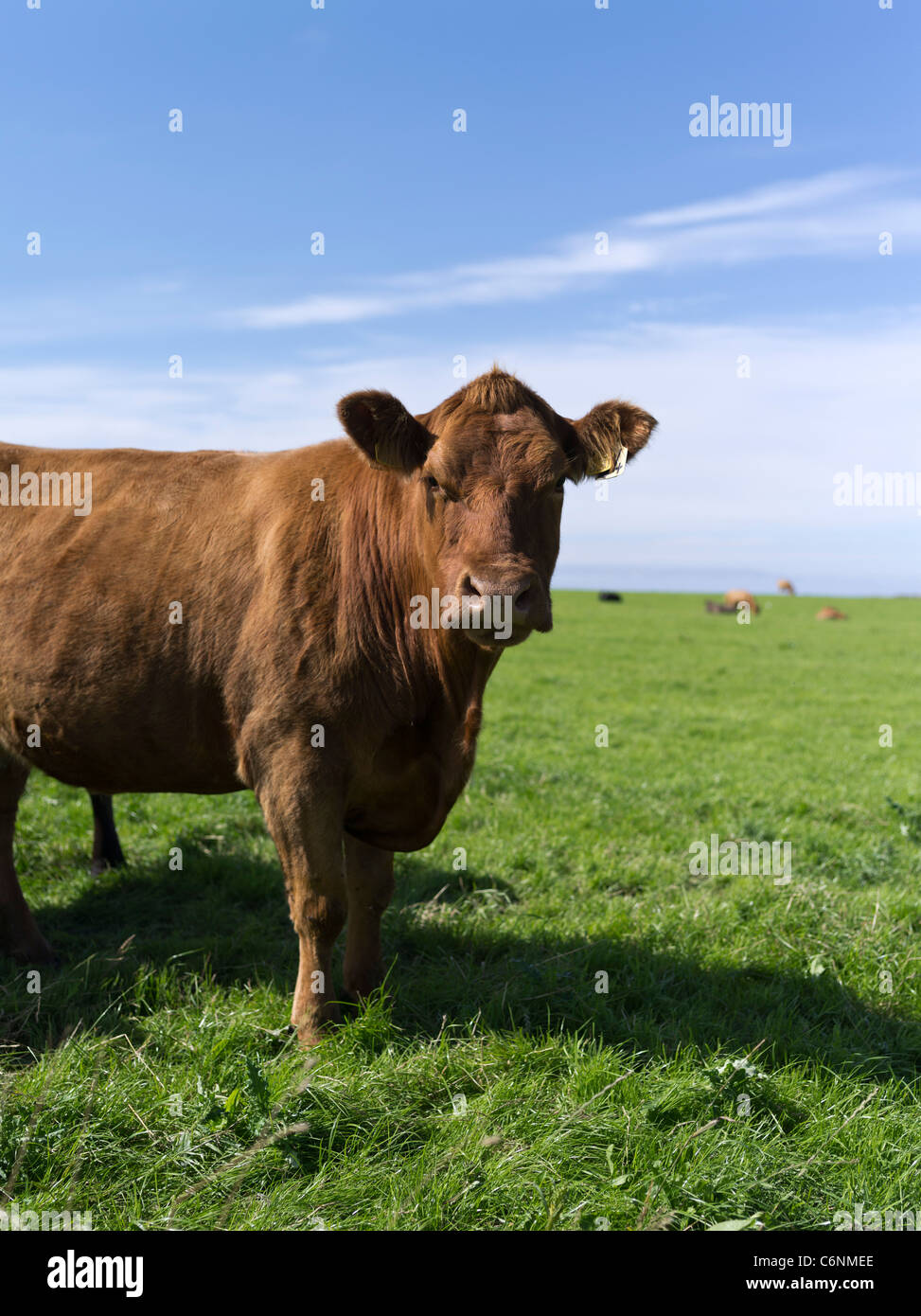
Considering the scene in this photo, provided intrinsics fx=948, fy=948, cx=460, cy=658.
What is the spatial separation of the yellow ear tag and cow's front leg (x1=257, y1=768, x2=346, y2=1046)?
1.88 meters

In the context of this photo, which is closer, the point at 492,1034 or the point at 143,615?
the point at 492,1034

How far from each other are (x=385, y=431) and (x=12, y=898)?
133 inches

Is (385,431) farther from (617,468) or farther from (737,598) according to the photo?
(737,598)

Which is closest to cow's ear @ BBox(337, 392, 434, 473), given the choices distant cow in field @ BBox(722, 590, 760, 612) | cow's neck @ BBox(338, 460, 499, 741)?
cow's neck @ BBox(338, 460, 499, 741)

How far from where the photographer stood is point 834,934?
555 centimetres

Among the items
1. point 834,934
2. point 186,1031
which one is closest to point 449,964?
point 186,1031

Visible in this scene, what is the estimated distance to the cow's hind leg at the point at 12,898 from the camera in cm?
513

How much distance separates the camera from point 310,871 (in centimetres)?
416

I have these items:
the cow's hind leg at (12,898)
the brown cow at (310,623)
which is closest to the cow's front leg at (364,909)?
the brown cow at (310,623)

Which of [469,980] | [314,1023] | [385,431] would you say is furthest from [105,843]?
[385,431]

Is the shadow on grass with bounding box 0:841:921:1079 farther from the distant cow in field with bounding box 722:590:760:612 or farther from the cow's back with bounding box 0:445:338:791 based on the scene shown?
the distant cow in field with bounding box 722:590:760:612

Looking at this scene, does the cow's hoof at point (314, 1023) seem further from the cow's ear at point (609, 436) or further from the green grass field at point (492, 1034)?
the cow's ear at point (609, 436)

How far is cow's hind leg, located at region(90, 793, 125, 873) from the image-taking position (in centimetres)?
630
